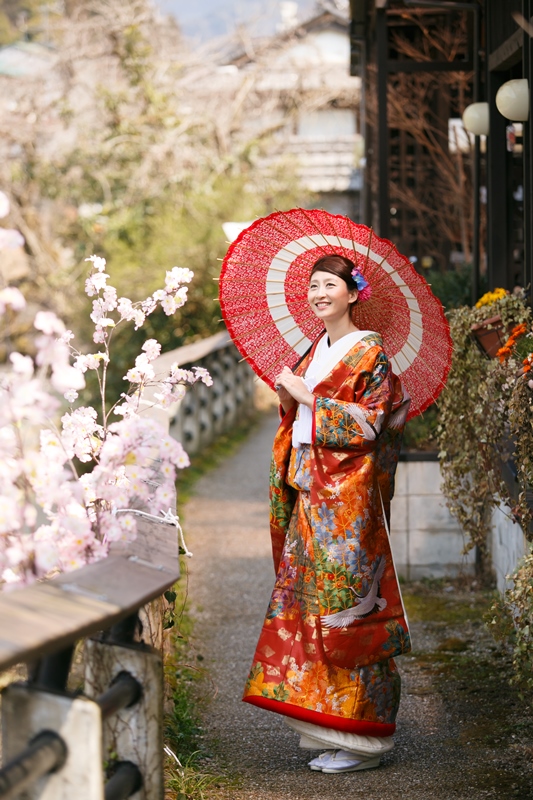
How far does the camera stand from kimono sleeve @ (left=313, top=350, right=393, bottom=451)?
372 cm

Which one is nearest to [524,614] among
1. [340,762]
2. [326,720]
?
[326,720]

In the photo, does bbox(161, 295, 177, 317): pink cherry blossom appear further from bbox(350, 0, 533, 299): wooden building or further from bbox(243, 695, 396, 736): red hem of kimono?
bbox(350, 0, 533, 299): wooden building

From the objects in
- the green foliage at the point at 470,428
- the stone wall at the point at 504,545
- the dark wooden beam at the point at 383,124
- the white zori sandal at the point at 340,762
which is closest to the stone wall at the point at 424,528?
the stone wall at the point at 504,545

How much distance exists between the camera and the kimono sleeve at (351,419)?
3.72m

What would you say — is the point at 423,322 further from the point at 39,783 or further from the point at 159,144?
the point at 159,144

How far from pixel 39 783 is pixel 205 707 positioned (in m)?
2.56

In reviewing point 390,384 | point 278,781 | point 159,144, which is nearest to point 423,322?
point 390,384

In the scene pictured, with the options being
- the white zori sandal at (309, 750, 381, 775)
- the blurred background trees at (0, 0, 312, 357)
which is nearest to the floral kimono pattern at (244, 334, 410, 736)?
the white zori sandal at (309, 750, 381, 775)

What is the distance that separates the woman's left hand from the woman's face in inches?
9.9

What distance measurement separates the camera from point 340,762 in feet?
12.6

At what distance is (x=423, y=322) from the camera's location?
4137 mm

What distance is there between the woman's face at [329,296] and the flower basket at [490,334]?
115cm

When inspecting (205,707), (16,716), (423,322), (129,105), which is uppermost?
(129,105)

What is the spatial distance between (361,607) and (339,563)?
18 cm
